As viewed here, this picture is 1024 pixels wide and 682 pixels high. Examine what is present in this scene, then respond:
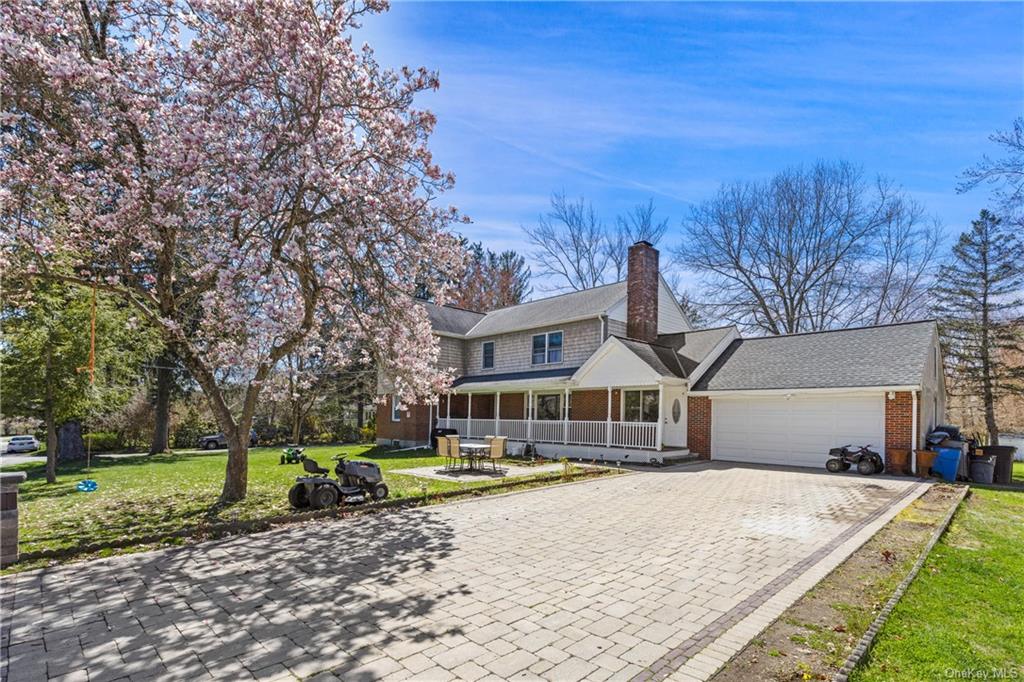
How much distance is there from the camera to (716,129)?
14.2 m

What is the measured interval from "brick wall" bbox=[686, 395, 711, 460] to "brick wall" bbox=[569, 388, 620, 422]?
2.56 m

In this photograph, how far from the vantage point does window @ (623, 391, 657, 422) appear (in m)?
18.6

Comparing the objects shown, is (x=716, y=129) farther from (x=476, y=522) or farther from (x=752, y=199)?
(x=752, y=199)

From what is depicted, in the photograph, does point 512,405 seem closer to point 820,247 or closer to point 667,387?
point 667,387

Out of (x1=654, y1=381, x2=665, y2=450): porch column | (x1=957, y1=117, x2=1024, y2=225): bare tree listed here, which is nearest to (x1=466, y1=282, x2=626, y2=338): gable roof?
(x1=654, y1=381, x2=665, y2=450): porch column

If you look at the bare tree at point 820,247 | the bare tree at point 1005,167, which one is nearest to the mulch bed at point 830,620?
the bare tree at point 1005,167

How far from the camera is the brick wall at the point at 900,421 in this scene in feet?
45.6

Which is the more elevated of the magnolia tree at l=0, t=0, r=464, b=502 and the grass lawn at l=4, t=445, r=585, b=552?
the magnolia tree at l=0, t=0, r=464, b=502

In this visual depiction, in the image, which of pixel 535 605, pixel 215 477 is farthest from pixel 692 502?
pixel 215 477

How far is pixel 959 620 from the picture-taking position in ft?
14.5

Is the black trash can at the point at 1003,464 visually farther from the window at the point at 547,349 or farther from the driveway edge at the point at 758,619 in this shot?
the window at the point at 547,349

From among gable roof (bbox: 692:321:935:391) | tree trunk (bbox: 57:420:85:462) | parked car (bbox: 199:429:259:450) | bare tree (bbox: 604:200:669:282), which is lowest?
parked car (bbox: 199:429:259:450)

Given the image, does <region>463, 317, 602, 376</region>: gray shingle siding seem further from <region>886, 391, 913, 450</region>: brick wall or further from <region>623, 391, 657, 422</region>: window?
<region>886, 391, 913, 450</region>: brick wall

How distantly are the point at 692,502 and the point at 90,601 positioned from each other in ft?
28.8
